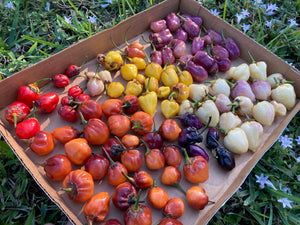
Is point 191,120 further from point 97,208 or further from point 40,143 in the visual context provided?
point 40,143

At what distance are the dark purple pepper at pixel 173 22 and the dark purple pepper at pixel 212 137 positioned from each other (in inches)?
66.0

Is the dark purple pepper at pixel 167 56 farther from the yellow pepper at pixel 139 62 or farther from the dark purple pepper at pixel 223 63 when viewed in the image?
the dark purple pepper at pixel 223 63

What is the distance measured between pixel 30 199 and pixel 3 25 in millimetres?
2737

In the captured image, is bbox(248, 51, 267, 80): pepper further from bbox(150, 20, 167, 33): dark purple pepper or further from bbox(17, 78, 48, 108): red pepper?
bbox(17, 78, 48, 108): red pepper

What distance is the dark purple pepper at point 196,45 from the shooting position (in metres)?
3.43

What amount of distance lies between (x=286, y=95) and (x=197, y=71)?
3.50 ft

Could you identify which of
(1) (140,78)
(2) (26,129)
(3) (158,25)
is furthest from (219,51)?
(2) (26,129)

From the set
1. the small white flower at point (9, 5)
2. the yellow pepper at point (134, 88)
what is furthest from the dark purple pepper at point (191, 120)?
the small white flower at point (9, 5)

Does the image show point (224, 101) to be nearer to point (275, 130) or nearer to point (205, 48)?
point (275, 130)

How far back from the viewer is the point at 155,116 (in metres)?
2.96

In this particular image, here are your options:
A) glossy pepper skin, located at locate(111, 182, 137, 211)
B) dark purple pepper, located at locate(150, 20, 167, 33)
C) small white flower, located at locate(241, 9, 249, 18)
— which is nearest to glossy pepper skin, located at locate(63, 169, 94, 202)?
glossy pepper skin, located at locate(111, 182, 137, 211)

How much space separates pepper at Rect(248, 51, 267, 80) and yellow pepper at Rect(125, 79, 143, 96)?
4.63 ft

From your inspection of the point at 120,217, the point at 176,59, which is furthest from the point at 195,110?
the point at 120,217

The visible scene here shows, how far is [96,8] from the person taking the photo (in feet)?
13.9
